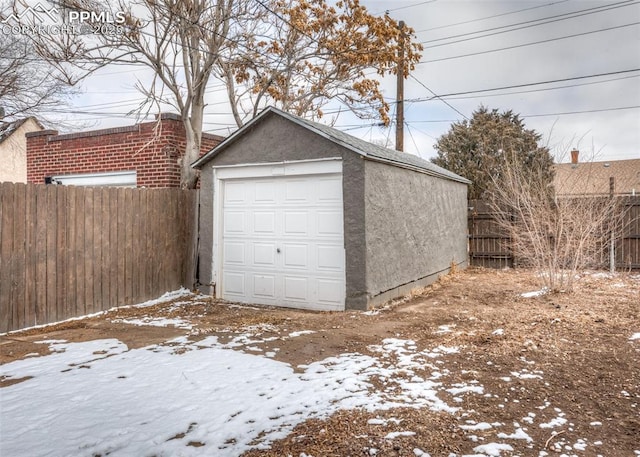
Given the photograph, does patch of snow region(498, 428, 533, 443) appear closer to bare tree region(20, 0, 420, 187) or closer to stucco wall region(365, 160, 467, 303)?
stucco wall region(365, 160, 467, 303)

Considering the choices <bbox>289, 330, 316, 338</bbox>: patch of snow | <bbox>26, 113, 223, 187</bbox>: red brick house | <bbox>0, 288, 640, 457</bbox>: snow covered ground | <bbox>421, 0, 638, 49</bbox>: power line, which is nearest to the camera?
<bbox>0, 288, 640, 457</bbox>: snow covered ground

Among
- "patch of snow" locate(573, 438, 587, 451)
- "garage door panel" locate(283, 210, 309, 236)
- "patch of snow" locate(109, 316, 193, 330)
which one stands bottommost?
"patch of snow" locate(573, 438, 587, 451)

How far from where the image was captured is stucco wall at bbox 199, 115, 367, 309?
7.23 metres

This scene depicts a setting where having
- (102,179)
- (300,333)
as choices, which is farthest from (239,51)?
(300,333)

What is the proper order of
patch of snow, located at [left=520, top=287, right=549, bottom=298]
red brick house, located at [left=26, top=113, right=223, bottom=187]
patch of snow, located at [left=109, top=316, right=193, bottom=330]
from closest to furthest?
1. patch of snow, located at [left=109, top=316, right=193, bottom=330]
2. patch of snow, located at [left=520, top=287, right=549, bottom=298]
3. red brick house, located at [left=26, top=113, right=223, bottom=187]

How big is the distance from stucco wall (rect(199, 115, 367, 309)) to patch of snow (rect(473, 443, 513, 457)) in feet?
14.2

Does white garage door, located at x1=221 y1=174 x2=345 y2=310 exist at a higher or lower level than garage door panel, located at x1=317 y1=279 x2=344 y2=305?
higher

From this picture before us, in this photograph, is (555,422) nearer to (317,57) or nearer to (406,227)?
(406,227)

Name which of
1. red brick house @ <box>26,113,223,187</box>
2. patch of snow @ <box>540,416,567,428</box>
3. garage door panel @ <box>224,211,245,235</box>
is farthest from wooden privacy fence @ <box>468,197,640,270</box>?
patch of snow @ <box>540,416,567,428</box>

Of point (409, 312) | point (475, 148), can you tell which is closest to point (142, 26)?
point (409, 312)

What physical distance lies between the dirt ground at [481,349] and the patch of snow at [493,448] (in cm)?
5

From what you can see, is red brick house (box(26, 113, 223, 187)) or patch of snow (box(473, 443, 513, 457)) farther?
red brick house (box(26, 113, 223, 187))

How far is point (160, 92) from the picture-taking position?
9617mm

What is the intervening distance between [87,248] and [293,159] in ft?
11.8
